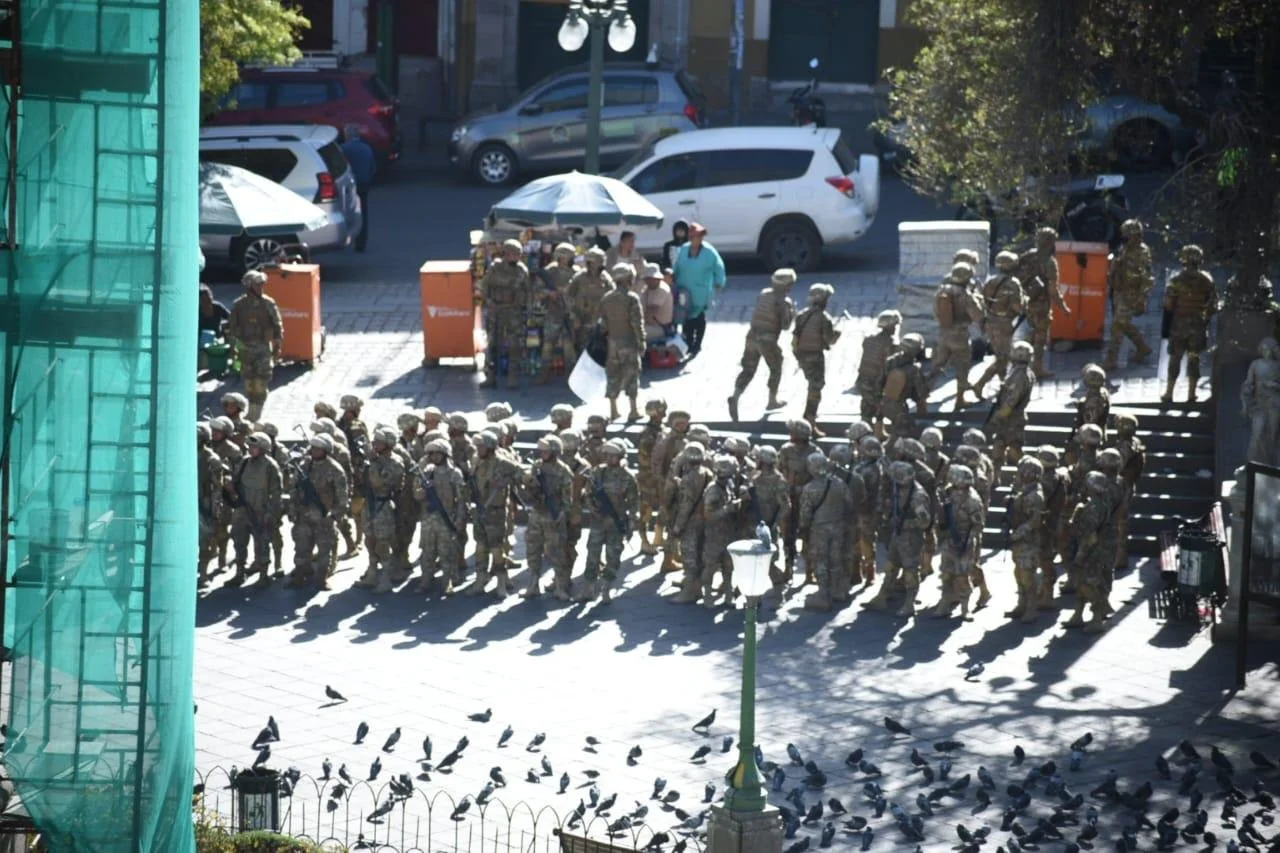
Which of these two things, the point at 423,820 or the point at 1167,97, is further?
the point at 1167,97

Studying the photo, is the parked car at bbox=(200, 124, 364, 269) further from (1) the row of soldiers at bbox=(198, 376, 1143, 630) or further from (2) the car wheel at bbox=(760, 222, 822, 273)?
(1) the row of soldiers at bbox=(198, 376, 1143, 630)

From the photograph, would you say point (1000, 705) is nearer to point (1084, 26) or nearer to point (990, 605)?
point (990, 605)

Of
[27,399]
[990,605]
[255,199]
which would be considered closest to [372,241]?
[255,199]

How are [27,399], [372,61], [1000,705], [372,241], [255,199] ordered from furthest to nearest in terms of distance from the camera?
[372,61] < [372,241] < [255,199] < [1000,705] < [27,399]

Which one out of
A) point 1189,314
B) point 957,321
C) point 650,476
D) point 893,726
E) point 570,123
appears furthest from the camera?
point 570,123

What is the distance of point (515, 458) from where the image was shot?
2092 centimetres

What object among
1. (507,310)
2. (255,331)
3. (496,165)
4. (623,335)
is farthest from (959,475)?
(496,165)

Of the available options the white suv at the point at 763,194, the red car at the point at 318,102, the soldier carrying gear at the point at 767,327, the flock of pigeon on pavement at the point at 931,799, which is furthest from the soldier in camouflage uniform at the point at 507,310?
the red car at the point at 318,102

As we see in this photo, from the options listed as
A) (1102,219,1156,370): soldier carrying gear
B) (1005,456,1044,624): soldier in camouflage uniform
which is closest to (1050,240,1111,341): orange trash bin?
(1102,219,1156,370): soldier carrying gear

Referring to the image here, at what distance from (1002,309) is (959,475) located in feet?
12.8

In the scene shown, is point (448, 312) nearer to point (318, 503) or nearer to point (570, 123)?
point (318, 503)

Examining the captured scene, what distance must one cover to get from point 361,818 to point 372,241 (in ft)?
56.5

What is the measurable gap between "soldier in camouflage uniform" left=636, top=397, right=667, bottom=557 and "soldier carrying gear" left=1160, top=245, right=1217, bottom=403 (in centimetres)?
496

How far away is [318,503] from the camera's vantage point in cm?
2092
